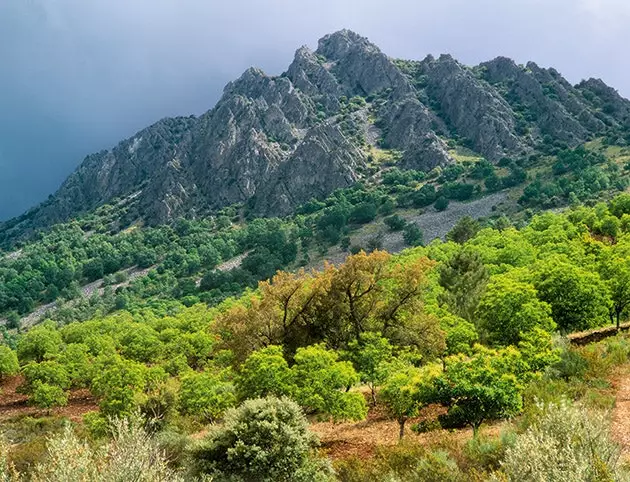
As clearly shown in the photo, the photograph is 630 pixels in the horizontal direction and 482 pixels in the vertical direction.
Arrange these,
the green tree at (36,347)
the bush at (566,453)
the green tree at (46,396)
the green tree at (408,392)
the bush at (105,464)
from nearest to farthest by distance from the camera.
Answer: the bush at (566,453)
the bush at (105,464)
the green tree at (408,392)
the green tree at (46,396)
the green tree at (36,347)

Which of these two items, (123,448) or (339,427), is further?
(339,427)

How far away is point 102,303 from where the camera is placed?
120125mm

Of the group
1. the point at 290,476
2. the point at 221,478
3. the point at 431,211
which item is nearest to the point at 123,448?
the point at 221,478

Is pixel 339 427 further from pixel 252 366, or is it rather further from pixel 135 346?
pixel 135 346

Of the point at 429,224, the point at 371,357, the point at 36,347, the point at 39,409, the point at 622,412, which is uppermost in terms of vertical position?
the point at 429,224

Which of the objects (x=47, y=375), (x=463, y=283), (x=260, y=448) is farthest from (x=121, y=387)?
(x=463, y=283)

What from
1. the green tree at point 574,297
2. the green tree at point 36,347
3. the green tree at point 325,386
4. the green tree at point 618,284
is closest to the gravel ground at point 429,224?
the green tree at point 36,347

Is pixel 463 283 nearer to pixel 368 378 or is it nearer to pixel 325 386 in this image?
pixel 368 378

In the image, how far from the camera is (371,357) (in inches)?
1030

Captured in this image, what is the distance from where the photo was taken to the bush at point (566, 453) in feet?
31.9

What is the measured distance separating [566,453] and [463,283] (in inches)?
1313

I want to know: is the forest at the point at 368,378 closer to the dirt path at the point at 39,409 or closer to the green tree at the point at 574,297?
the green tree at the point at 574,297

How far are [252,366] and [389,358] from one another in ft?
26.0

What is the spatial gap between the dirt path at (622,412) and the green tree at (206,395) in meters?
16.7
